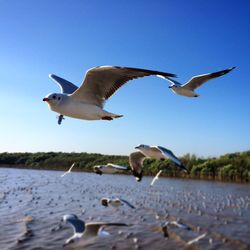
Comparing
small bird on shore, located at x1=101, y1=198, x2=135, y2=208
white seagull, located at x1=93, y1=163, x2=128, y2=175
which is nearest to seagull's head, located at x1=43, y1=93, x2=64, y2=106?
white seagull, located at x1=93, y1=163, x2=128, y2=175

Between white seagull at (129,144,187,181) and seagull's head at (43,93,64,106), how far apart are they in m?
1.79

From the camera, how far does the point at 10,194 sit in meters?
23.3

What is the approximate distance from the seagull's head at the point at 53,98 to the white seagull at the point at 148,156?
179 cm

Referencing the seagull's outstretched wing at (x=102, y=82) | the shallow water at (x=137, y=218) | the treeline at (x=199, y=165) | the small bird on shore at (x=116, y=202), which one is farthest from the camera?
the treeline at (x=199, y=165)

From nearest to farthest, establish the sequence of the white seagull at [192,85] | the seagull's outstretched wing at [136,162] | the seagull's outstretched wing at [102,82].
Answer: the seagull's outstretched wing at [102,82] < the seagull's outstretched wing at [136,162] < the white seagull at [192,85]

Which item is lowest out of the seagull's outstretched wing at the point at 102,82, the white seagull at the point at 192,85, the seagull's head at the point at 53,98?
the seagull's head at the point at 53,98

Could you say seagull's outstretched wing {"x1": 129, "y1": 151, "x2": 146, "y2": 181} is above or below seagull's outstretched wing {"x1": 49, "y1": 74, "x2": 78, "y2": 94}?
below

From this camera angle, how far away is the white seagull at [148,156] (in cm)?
599

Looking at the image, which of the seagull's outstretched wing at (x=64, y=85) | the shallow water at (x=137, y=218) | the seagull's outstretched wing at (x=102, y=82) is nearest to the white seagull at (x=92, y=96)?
Result: the seagull's outstretched wing at (x=102, y=82)

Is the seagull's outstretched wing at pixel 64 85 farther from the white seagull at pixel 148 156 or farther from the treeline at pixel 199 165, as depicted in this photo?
the treeline at pixel 199 165

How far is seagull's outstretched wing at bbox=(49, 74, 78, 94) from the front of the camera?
791 cm

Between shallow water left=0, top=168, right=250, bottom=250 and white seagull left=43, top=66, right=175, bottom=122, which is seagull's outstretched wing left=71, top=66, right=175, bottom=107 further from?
shallow water left=0, top=168, right=250, bottom=250

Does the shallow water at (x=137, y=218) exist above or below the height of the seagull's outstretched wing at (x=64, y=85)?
below

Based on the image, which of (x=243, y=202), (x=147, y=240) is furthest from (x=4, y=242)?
(x=243, y=202)
